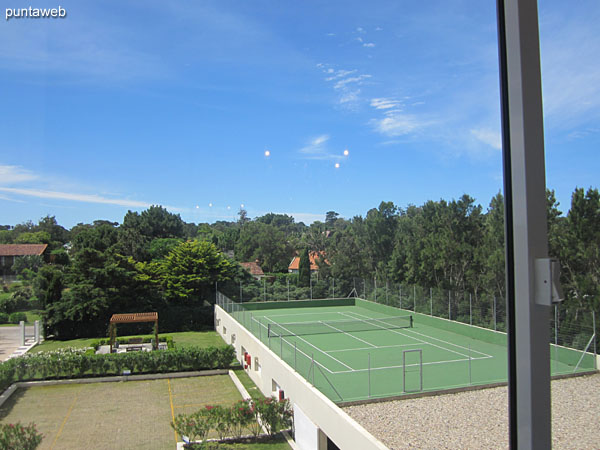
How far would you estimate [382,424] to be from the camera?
4582 millimetres

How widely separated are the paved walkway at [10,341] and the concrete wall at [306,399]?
11.3 ft

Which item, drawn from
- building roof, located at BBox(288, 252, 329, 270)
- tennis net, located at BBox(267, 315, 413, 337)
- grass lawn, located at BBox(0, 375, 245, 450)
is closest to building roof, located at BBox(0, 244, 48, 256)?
grass lawn, located at BBox(0, 375, 245, 450)

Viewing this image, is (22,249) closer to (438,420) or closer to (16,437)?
(16,437)

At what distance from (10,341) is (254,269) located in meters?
16.9

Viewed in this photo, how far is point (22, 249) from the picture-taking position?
1101mm

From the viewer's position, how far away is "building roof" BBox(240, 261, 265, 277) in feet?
56.5

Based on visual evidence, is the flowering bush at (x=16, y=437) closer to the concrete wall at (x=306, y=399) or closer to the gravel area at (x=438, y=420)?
the gravel area at (x=438, y=420)

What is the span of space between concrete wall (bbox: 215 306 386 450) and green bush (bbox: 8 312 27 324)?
138 inches

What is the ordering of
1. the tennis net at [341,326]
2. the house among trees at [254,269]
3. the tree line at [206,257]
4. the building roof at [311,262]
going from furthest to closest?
1. the building roof at [311,262]
2. the house among trees at [254,269]
3. the tree line at [206,257]
4. the tennis net at [341,326]

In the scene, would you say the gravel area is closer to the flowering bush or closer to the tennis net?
the flowering bush

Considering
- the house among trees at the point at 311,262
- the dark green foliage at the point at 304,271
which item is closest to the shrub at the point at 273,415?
the dark green foliage at the point at 304,271

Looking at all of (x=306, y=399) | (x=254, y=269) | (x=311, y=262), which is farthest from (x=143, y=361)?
(x=311, y=262)

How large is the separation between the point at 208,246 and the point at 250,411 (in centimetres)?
1147

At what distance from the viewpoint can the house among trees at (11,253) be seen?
100cm
